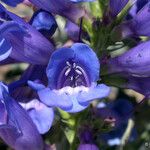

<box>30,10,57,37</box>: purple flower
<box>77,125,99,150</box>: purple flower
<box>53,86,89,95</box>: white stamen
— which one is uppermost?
<box>30,10,57,37</box>: purple flower

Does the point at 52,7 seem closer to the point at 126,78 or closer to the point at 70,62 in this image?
the point at 70,62

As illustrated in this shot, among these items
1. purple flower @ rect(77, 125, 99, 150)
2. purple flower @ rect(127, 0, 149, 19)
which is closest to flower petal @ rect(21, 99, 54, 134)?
Result: purple flower @ rect(77, 125, 99, 150)

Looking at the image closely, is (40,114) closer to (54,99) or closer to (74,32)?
(54,99)

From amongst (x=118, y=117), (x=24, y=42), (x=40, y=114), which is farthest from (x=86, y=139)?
(x=118, y=117)

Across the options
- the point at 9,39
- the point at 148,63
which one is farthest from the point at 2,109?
the point at 148,63

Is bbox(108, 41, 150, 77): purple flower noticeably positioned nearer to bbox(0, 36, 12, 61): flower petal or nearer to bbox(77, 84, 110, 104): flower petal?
bbox(77, 84, 110, 104): flower petal
